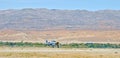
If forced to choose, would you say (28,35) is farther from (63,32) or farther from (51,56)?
(51,56)

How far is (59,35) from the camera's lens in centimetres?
17088

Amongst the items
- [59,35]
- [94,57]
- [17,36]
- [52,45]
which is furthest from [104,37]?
[94,57]

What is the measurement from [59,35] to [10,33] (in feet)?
61.3

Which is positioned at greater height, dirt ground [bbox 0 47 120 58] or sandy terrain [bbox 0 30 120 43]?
dirt ground [bbox 0 47 120 58]

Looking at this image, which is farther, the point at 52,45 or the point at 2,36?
the point at 2,36

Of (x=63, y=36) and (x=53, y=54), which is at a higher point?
(x=53, y=54)

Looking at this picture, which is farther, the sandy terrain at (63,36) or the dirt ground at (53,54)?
the sandy terrain at (63,36)

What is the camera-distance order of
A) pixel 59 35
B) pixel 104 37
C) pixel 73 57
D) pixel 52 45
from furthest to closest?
pixel 59 35
pixel 104 37
pixel 52 45
pixel 73 57

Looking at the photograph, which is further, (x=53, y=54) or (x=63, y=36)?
(x=63, y=36)

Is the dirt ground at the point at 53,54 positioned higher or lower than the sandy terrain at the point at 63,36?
higher

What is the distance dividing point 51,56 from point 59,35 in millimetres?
121566

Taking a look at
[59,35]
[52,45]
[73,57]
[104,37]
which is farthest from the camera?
[59,35]

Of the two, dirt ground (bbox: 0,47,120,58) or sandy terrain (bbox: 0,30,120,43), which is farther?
sandy terrain (bbox: 0,30,120,43)

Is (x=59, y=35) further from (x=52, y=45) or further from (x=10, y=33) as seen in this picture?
(x=52, y=45)
